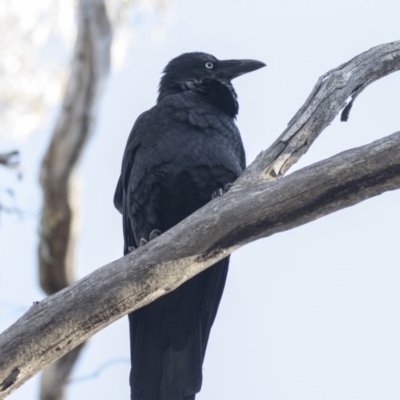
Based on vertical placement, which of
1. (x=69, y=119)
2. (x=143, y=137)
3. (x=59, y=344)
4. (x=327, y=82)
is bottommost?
(x=59, y=344)

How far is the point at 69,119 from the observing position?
7750 millimetres

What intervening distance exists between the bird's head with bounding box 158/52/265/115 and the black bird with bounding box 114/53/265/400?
41 centimetres

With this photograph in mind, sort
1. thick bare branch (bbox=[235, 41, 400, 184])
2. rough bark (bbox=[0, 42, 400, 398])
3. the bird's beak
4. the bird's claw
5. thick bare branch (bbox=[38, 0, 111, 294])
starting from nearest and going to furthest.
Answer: rough bark (bbox=[0, 42, 400, 398])
thick bare branch (bbox=[235, 41, 400, 184])
the bird's claw
the bird's beak
thick bare branch (bbox=[38, 0, 111, 294])

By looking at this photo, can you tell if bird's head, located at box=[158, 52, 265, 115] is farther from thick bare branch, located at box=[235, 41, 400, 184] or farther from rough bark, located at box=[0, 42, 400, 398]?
rough bark, located at box=[0, 42, 400, 398]

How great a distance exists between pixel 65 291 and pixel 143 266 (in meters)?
0.39

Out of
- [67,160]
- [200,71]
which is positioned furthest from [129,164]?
[67,160]

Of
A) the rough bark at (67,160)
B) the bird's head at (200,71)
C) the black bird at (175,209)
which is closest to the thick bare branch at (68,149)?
the rough bark at (67,160)

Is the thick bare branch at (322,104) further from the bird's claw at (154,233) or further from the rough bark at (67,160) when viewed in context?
the rough bark at (67,160)

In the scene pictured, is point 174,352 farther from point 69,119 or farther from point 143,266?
point 69,119

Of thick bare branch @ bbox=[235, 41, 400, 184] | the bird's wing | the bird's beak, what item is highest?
the bird's beak

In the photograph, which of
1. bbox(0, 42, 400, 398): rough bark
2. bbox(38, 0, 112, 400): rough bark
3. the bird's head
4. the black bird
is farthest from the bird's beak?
bbox(0, 42, 400, 398): rough bark

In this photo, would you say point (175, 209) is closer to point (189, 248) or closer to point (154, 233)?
point (154, 233)

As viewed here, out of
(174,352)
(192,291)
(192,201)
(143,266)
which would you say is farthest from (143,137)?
(143,266)

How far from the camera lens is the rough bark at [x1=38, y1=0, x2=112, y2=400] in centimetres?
772
